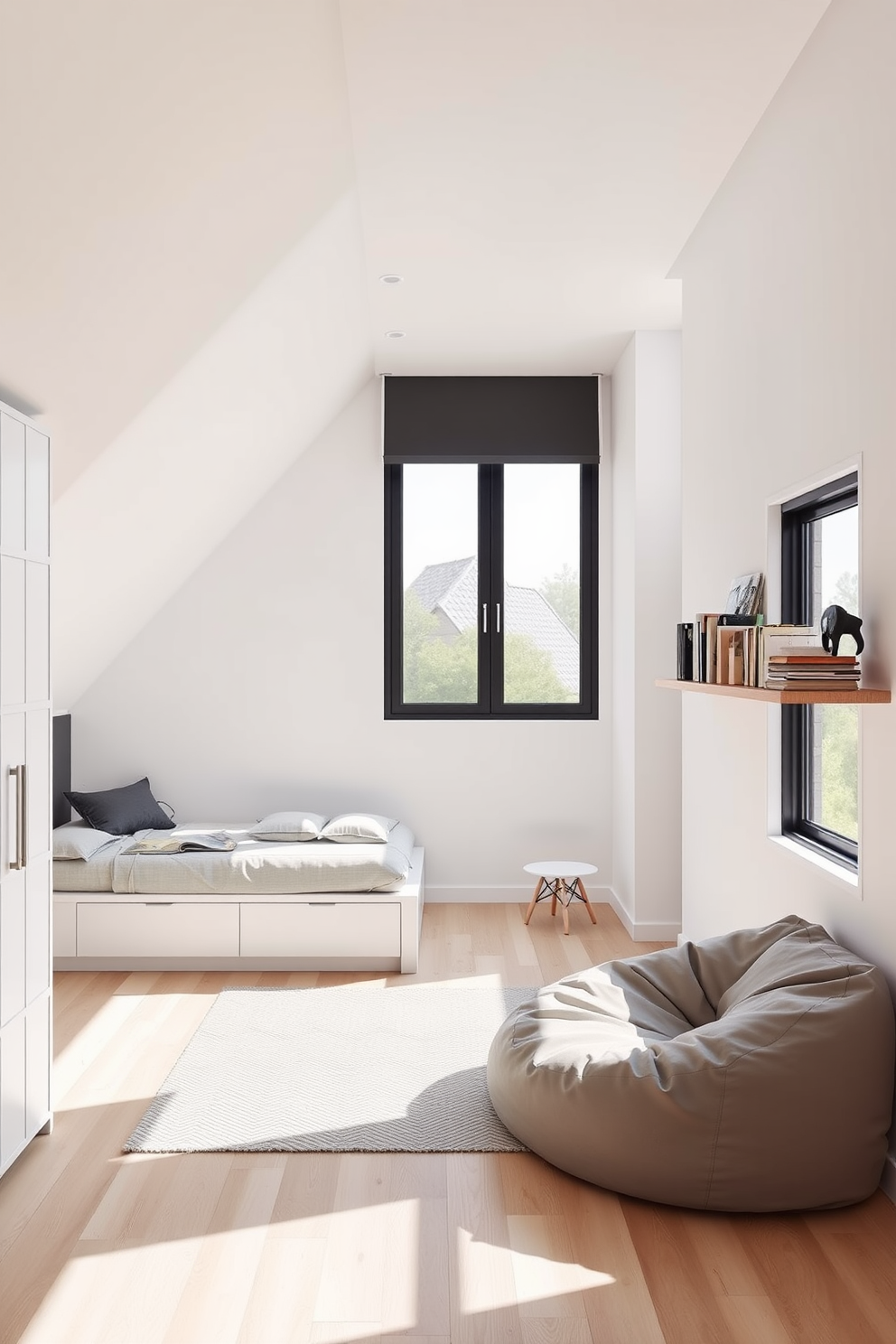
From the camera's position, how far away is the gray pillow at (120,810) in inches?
193

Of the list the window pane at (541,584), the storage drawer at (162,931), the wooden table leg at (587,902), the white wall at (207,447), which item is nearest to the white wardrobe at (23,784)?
the white wall at (207,447)

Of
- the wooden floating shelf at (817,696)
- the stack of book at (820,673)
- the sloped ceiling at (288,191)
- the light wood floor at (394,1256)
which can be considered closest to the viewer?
the light wood floor at (394,1256)

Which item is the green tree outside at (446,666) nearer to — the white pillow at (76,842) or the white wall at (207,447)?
the white wall at (207,447)

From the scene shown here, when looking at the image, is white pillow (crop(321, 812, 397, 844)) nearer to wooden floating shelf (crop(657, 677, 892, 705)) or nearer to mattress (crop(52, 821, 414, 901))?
mattress (crop(52, 821, 414, 901))

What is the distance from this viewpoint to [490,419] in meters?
5.46

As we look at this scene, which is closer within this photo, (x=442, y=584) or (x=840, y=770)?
(x=840, y=770)

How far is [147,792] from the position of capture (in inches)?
205

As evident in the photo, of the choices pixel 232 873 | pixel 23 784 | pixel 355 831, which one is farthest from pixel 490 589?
pixel 23 784

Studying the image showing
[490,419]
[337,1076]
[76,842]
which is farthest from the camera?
[490,419]

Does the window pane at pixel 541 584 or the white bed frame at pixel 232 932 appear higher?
the window pane at pixel 541 584

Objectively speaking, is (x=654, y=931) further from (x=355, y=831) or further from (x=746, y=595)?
(x=746, y=595)

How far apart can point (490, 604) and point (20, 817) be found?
11.0ft

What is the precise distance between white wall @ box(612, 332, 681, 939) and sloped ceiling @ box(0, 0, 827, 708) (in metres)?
0.37

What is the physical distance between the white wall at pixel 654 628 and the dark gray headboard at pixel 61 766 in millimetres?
2902
